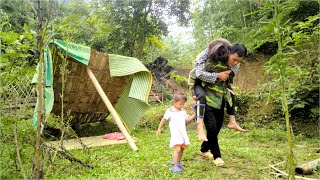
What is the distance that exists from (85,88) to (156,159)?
276 centimetres

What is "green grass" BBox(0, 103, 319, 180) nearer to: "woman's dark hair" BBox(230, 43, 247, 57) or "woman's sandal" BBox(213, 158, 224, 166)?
"woman's sandal" BBox(213, 158, 224, 166)

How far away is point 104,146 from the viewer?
4.80m

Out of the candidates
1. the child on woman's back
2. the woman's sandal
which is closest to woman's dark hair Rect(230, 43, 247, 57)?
the child on woman's back

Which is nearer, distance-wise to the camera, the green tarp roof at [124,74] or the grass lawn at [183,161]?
the grass lawn at [183,161]

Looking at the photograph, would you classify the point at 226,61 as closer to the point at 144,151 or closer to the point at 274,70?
the point at 274,70

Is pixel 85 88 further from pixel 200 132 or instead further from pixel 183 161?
pixel 200 132

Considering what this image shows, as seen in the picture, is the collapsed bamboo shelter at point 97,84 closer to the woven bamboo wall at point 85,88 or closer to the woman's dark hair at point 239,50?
the woven bamboo wall at point 85,88

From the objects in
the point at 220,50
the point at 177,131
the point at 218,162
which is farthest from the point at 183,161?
the point at 220,50

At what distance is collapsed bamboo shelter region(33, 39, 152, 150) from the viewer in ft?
16.1

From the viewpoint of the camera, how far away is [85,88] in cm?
583

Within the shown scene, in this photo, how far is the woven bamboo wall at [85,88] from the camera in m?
5.33

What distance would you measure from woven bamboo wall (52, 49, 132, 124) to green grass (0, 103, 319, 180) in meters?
1.42

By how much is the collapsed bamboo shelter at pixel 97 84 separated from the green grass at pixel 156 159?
0.58 meters

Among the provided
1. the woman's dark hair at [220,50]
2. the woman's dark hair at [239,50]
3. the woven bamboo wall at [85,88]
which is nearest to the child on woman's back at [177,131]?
the woman's dark hair at [220,50]
